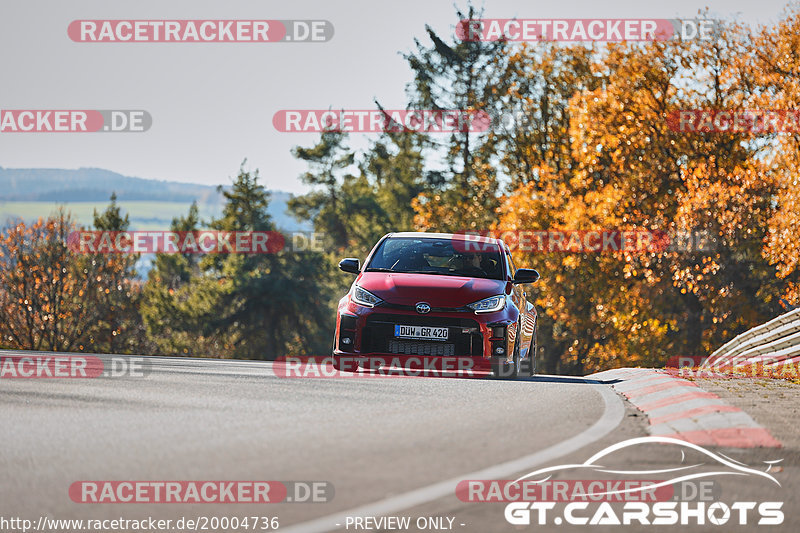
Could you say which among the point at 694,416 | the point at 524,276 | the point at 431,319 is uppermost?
the point at 524,276

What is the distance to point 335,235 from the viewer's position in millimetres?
79875

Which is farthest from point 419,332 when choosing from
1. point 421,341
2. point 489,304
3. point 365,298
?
point 489,304

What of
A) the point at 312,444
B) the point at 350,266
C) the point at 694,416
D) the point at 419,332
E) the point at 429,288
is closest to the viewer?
the point at 312,444

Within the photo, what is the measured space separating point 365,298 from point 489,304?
4.72 ft

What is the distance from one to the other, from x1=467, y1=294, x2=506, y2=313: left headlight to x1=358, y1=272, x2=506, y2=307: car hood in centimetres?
5

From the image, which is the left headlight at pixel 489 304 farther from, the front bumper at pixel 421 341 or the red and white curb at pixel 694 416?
the red and white curb at pixel 694 416

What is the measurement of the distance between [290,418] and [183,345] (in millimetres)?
58813

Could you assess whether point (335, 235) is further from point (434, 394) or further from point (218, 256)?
point (434, 394)

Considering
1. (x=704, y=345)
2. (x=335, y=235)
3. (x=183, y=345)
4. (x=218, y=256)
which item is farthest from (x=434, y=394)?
(x=335, y=235)

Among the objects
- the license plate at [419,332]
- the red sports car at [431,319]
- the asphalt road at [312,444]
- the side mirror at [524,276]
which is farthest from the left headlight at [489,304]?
the asphalt road at [312,444]

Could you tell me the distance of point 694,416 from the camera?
8.16 meters

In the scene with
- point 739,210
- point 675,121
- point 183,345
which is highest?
point 675,121

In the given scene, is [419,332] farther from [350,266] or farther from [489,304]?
[350,266]

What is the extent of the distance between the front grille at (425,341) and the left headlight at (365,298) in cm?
19
